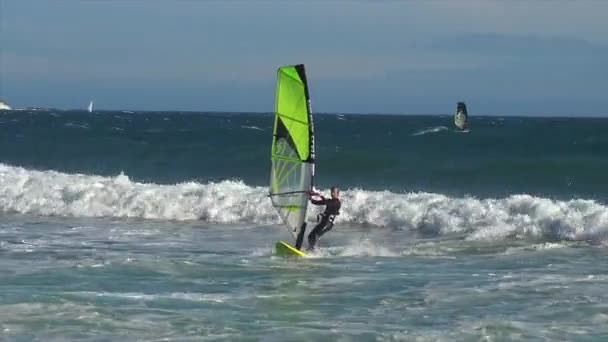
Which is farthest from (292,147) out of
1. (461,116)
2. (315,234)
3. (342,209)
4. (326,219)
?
(461,116)

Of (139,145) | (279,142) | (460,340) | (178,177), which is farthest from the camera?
(139,145)

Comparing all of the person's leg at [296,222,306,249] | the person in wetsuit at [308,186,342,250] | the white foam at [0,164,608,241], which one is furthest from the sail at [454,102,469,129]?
the person's leg at [296,222,306,249]

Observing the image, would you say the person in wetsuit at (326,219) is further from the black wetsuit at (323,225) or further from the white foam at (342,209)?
the white foam at (342,209)

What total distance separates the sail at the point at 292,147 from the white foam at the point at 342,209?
3.83 metres

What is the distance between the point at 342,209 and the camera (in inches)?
777

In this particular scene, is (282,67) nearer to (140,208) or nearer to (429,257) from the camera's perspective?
(429,257)

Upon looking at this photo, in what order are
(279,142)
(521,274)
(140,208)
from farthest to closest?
(140,208) < (279,142) < (521,274)

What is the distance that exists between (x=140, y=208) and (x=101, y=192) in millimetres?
1514

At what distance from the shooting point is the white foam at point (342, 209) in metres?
16.8

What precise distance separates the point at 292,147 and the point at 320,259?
1608 millimetres

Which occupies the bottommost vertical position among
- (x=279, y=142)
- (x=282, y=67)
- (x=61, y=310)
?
(x=61, y=310)

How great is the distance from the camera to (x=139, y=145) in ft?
130

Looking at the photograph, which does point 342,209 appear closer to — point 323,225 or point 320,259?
point 323,225

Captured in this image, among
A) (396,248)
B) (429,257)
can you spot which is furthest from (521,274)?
(396,248)
